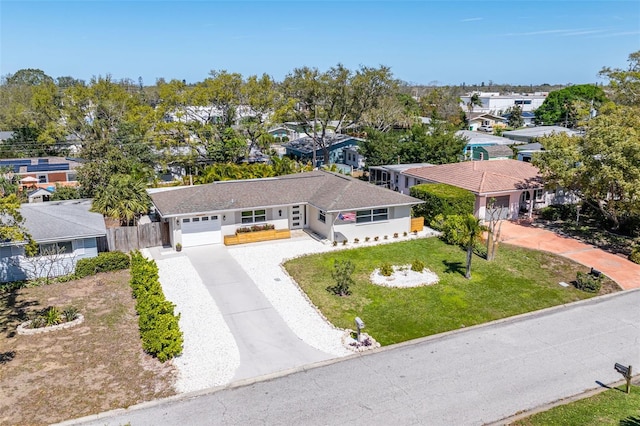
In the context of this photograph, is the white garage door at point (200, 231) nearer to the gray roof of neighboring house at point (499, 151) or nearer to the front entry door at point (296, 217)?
the front entry door at point (296, 217)

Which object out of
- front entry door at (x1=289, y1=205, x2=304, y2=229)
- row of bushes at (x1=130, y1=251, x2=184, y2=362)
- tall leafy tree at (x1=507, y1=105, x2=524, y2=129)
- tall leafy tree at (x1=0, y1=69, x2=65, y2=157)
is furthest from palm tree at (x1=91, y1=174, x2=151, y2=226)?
tall leafy tree at (x1=507, y1=105, x2=524, y2=129)

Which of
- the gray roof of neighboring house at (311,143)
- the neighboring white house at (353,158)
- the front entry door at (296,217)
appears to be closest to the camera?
the front entry door at (296,217)

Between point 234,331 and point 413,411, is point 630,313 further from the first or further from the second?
point 234,331

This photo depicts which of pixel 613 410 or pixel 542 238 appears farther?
pixel 542 238

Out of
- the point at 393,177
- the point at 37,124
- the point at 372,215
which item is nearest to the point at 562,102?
the point at 393,177

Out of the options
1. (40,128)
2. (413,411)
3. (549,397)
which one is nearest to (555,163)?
(549,397)

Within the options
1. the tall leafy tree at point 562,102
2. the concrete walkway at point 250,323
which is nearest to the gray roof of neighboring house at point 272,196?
the concrete walkway at point 250,323

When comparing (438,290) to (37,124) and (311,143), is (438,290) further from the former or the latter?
(37,124)
